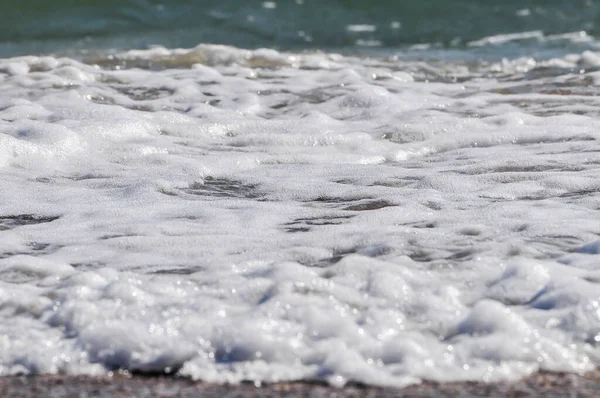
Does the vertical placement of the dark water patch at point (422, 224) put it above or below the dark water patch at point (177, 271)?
above

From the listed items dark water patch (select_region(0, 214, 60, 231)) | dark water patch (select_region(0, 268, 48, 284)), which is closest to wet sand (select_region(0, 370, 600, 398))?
dark water patch (select_region(0, 268, 48, 284))

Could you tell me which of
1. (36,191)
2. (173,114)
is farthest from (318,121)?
(36,191)

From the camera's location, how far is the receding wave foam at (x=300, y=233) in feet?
6.46

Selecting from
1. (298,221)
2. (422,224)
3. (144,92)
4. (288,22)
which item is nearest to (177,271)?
(298,221)

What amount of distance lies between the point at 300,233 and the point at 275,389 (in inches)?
36.9

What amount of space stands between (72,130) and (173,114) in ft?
2.05

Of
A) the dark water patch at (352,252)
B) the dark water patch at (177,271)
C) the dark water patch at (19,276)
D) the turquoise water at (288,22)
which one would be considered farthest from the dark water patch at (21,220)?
the turquoise water at (288,22)

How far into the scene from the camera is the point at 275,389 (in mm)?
1826

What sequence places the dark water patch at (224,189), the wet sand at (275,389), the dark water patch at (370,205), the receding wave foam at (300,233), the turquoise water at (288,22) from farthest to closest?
the turquoise water at (288,22) → the dark water patch at (224,189) → the dark water patch at (370,205) → the receding wave foam at (300,233) → the wet sand at (275,389)

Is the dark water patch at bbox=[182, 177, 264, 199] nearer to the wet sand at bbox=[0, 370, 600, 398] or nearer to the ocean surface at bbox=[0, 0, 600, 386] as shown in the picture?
the ocean surface at bbox=[0, 0, 600, 386]

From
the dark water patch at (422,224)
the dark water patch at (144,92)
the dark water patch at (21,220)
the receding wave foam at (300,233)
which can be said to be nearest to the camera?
the receding wave foam at (300,233)

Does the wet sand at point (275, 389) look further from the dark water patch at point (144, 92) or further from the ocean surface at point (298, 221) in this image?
the dark water patch at point (144, 92)

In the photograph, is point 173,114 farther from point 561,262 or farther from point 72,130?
point 561,262

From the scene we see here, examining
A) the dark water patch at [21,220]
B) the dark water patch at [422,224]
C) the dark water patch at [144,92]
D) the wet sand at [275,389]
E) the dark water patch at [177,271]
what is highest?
the dark water patch at [144,92]
